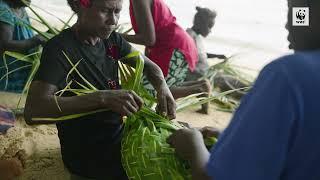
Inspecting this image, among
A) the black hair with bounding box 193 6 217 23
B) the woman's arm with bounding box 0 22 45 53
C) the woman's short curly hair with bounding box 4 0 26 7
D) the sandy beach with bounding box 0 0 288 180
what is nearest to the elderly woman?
the sandy beach with bounding box 0 0 288 180

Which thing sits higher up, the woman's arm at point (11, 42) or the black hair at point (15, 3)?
the black hair at point (15, 3)

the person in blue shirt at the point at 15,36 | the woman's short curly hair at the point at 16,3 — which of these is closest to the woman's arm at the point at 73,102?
the person in blue shirt at the point at 15,36

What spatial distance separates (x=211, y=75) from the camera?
4293 millimetres

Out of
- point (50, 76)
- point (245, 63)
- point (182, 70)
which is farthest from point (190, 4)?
point (50, 76)

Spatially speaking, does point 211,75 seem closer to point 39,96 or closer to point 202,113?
point 202,113

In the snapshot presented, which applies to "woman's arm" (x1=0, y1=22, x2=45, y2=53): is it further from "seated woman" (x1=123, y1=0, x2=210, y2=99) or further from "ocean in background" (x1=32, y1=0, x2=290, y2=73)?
"ocean in background" (x1=32, y1=0, x2=290, y2=73)

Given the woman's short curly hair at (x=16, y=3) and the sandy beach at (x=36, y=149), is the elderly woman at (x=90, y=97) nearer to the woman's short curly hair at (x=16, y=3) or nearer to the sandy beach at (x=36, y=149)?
the sandy beach at (x=36, y=149)

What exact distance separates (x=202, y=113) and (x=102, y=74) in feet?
6.24

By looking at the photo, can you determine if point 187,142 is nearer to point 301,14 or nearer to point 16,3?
Result: point 301,14

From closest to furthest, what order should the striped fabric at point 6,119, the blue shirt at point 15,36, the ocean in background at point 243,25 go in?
the striped fabric at point 6,119, the blue shirt at point 15,36, the ocean in background at point 243,25

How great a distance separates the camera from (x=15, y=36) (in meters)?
3.31

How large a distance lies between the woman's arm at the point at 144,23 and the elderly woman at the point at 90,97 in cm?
84

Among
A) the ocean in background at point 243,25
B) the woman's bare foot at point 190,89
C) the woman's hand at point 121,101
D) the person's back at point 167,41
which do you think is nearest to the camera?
the woman's hand at point 121,101

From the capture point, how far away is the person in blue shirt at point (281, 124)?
3.13 ft
